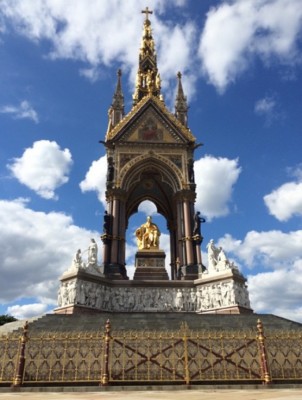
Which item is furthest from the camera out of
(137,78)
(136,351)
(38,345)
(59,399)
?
(137,78)

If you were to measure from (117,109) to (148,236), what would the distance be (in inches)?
477

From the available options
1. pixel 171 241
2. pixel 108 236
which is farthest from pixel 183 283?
pixel 171 241

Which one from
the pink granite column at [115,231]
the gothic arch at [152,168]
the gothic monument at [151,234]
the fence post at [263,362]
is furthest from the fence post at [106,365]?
the gothic arch at [152,168]

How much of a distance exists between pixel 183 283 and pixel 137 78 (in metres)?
22.1

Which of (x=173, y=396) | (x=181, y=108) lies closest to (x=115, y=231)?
(x=181, y=108)

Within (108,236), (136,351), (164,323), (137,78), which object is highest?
(137,78)

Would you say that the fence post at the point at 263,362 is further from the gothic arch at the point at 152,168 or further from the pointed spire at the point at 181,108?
the pointed spire at the point at 181,108

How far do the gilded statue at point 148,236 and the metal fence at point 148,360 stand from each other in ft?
44.1

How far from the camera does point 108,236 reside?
2417cm

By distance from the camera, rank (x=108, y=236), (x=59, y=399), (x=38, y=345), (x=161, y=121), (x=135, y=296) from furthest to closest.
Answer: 1. (x=161, y=121)
2. (x=108, y=236)
3. (x=135, y=296)
4. (x=38, y=345)
5. (x=59, y=399)

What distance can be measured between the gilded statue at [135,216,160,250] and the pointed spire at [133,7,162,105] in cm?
1253

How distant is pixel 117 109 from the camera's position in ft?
99.4

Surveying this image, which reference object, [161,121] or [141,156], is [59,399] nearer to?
[141,156]

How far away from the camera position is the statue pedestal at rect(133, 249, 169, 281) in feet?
76.0
